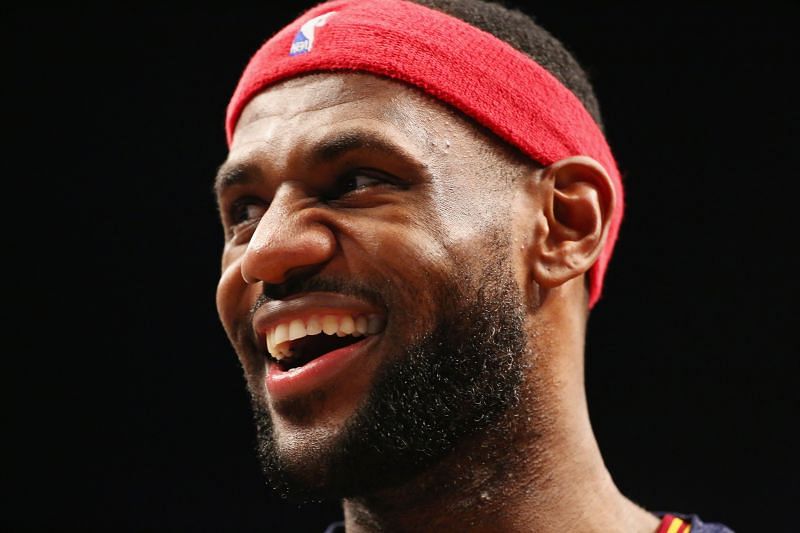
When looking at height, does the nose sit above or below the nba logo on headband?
below

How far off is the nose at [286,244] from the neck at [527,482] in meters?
0.36

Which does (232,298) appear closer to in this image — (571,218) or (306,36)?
(306,36)

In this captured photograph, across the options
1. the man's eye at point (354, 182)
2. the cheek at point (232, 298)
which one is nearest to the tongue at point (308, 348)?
the cheek at point (232, 298)

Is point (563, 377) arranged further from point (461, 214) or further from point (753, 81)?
point (753, 81)

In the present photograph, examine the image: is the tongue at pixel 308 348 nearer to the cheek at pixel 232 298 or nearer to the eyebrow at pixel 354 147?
the cheek at pixel 232 298

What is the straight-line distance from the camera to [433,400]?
1.42 m

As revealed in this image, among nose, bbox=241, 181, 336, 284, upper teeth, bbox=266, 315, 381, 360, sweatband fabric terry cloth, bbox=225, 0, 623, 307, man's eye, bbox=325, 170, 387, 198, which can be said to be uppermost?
sweatband fabric terry cloth, bbox=225, 0, 623, 307

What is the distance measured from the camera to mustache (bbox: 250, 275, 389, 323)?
142 cm

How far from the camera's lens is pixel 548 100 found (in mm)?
1655

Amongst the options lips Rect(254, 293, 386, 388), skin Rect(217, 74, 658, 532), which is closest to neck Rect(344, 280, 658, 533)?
skin Rect(217, 74, 658, 532)

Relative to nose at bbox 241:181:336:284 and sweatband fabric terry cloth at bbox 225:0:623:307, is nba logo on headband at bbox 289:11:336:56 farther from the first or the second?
nose at bbox 241:181:336:284

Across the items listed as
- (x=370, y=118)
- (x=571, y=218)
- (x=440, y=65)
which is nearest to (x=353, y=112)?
(x=370, y=118)

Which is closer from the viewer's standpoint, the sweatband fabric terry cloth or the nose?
the nose

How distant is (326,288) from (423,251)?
152mm
